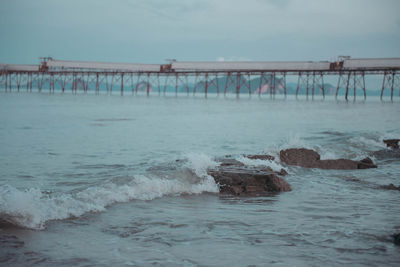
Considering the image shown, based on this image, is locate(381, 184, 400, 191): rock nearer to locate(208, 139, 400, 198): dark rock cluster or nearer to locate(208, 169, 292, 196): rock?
locate(208, 139, 400, 198): dark rock cluster

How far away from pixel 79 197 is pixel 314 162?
224 inches

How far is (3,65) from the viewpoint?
7062cm

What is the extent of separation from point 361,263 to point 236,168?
156 inches

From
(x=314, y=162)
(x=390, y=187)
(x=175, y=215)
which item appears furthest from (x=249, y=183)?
(x=314, y=162)

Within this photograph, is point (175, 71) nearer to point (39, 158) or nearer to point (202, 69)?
point (202, 69)

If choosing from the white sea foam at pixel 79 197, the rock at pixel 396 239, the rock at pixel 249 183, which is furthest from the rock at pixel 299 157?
the rock at pixel 396 239

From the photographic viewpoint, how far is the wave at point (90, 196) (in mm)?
4348

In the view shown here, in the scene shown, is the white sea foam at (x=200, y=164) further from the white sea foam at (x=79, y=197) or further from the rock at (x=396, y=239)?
the rock at (x=396, y=239)

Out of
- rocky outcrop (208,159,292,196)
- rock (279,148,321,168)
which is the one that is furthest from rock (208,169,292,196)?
rock (279,148,321,168)

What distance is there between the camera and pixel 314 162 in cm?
927

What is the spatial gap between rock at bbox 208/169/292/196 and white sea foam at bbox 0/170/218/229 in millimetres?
171

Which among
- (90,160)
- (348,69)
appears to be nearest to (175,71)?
(348,69)

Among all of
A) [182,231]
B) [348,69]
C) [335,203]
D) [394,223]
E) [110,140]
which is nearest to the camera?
[182,231]

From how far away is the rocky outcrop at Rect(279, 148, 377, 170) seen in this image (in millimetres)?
9117
